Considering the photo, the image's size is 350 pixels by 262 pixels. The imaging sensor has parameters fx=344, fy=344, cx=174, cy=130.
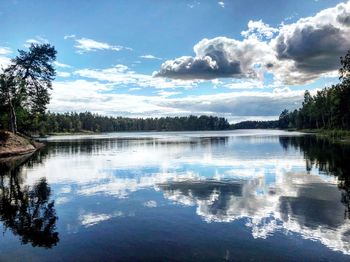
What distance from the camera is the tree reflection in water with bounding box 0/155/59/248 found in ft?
49.4

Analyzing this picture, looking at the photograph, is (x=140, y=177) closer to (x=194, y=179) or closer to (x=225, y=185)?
(x=194, y=179)

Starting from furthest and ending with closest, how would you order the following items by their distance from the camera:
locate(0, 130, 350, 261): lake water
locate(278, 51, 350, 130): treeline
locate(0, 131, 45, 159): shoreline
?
locate(278, 51, 350, 130): treeline, locate(0, 131, 45, 159): shoreline, locate(0, 130, 350, 261): lake water

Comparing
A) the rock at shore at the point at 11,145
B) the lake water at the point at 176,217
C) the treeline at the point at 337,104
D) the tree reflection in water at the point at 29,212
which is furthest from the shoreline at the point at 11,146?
the treeline at the point at 337,104

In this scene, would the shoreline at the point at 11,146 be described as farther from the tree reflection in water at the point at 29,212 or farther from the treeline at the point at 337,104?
the treeline at the point at 337,104

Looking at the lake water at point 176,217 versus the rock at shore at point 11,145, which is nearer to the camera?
the lake water at point 176,217

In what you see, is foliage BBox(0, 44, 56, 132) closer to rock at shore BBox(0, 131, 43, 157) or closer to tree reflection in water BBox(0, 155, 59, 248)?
rock at shore BBox(0, 131, 43, 157)

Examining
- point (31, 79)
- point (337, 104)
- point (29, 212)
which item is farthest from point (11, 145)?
point (337, 104)

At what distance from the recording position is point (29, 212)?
19.0 meters

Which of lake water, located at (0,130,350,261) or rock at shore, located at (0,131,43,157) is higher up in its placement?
rock at shore, located at (0,131,43,157)

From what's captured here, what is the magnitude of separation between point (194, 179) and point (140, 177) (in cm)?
523

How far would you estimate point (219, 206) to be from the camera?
20.2m

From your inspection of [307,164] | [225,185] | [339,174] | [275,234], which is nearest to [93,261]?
[275,234]

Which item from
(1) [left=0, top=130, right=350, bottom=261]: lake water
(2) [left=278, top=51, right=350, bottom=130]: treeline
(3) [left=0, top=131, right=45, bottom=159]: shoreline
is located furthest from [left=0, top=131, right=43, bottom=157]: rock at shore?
(2) [left=278, top=51, right=350, bottom=130]: treeline

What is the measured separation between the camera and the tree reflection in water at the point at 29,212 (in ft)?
49.4
